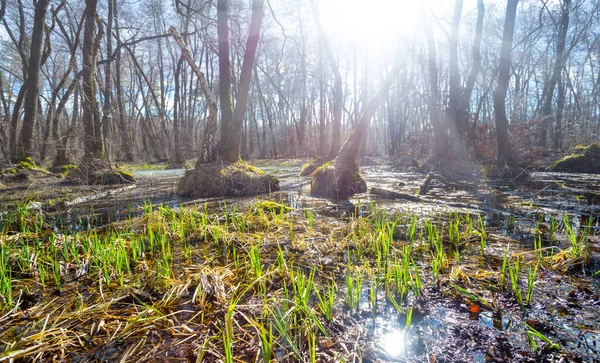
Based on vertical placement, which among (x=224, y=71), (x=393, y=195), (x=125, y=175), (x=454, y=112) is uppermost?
(x=224, y=71)

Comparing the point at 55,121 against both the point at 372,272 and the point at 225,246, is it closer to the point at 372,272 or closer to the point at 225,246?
the point at 225,246

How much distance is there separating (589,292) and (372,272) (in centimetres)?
134

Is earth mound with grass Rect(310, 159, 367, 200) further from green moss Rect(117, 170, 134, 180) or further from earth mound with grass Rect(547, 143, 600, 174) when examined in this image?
earth mound with grass Rect(547, 143, 600, 174)

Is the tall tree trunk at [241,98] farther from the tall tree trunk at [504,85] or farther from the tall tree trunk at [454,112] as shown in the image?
the tall tree trunk at [454,112]

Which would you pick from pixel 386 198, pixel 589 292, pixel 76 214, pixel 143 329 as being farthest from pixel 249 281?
pixel 386 198

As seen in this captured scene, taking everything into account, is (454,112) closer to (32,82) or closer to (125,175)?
(125,175)

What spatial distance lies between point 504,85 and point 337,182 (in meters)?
7.95

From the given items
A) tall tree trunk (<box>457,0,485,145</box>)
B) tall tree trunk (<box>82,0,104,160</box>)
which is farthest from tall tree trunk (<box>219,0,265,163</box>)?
tall tree trunk (<box>457,0,485,145</box>)

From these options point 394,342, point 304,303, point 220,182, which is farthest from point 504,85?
point 304,303

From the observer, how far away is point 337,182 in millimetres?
6676

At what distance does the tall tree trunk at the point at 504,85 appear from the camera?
31.3 feet

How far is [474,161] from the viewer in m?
12.3

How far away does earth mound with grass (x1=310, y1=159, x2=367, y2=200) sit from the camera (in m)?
6.71

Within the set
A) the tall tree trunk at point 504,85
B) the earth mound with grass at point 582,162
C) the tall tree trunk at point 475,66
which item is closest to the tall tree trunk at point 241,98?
the tall tree trunk at point 504,85
